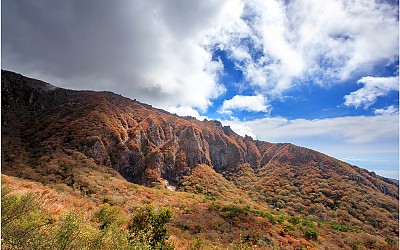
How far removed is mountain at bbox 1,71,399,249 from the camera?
3678 centimetres

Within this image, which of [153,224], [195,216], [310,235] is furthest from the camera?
[310,235]

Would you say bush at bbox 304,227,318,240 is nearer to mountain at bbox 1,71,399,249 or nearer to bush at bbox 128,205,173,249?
mountain at bbox 1,71,399,249

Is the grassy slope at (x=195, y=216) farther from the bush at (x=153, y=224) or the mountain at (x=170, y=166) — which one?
the bush at (x=153, y=224)

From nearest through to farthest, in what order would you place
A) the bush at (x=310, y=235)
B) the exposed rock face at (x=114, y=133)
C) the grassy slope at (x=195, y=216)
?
1. the grassy slope at (x=195, y=216)
2. the bush at (x=310, y=235)
3. the exposed rock face at (x=114, y=133)

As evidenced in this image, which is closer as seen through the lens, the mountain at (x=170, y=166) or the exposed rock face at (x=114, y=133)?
the mountain at (x=170, y=166)

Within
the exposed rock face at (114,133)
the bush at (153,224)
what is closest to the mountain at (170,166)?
the exposed rock face at (114,133)

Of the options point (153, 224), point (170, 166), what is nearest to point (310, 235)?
point (153, 224)

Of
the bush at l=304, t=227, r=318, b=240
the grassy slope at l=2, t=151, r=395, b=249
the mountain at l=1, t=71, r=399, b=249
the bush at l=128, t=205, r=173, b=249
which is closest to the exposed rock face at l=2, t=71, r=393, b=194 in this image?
the mountain at l=1, t=71, r=399, b=249

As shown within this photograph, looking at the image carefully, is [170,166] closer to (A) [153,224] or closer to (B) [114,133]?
(B) [114,133]

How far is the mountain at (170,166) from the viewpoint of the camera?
1448 inches

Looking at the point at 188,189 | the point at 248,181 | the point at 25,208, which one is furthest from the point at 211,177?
the point at 25,208

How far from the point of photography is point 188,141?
79.9 meters

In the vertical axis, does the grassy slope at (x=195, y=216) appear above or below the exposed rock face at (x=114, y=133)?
below

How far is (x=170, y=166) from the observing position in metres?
66.4
